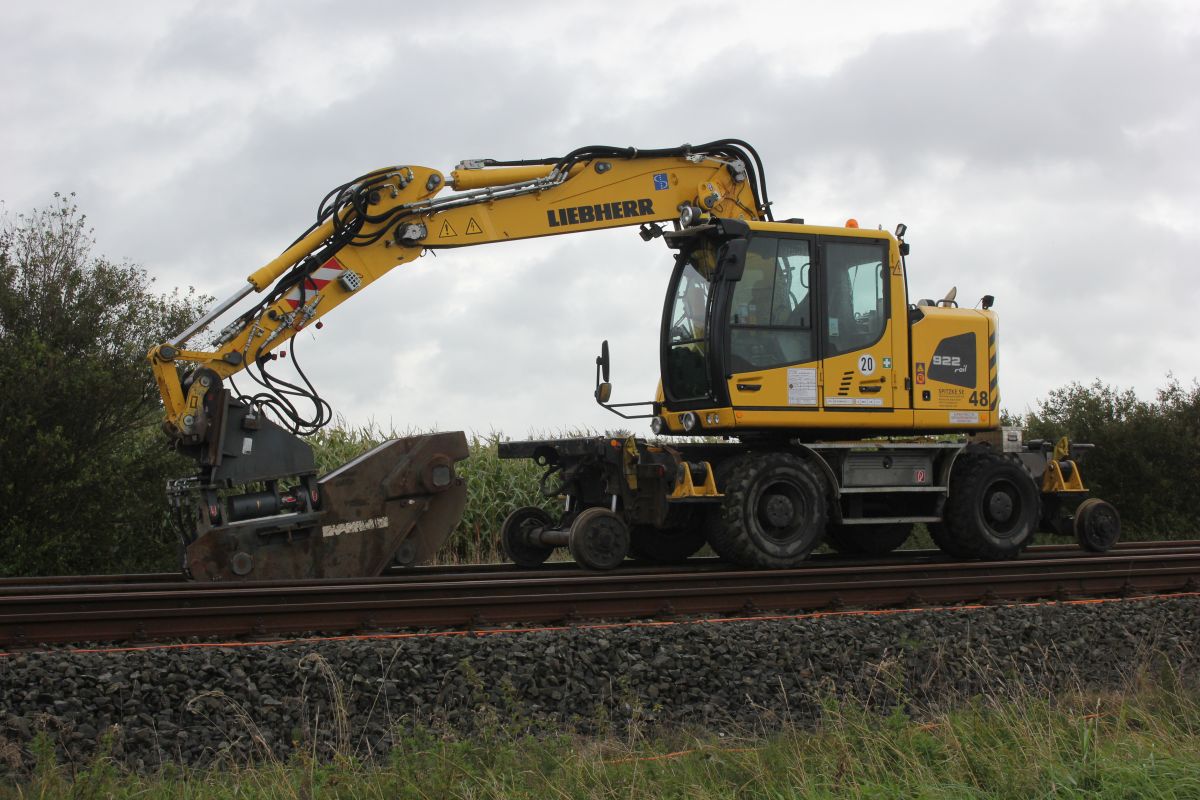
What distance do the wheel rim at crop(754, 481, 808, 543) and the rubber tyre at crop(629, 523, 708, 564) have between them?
1347 mm

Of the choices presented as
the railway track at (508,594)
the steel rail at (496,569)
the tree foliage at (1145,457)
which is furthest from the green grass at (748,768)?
the tree foliage at (1145,457)

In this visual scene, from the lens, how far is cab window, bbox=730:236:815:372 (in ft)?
34.1

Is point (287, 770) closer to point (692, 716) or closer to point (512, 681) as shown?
point (512, 681)

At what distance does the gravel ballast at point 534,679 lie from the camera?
18.8ft

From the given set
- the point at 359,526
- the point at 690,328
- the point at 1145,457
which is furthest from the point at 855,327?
the point at 1145,457

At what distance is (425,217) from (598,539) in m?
3.16

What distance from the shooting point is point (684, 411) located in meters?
10.9

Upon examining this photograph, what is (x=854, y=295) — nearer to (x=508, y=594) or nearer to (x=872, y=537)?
(x=872, y=537)

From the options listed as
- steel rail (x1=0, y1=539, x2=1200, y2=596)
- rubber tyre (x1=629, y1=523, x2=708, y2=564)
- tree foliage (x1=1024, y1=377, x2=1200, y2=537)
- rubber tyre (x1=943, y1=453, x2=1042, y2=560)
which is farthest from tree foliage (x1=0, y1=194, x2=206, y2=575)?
tree foliage (x1=1024, y1=377, x2=1200, y2=537)

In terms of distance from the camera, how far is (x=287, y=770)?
17.5ft

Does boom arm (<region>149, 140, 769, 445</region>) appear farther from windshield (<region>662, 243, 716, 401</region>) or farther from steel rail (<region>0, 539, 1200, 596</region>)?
steel rail (<region>0, 539, 1200, 596</region>)

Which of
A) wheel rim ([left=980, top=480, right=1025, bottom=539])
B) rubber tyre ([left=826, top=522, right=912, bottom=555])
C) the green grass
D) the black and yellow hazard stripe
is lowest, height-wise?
the green grass

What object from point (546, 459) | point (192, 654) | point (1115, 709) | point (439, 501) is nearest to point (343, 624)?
point (192, 654)

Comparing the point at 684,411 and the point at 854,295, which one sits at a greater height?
the point at 854,295
